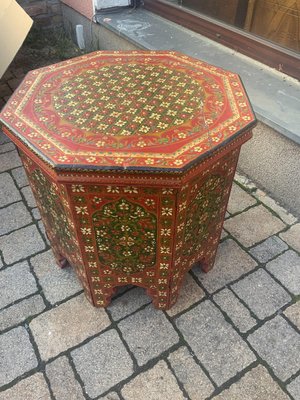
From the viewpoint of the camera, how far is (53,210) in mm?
1699

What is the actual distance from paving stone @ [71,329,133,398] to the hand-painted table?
22cm

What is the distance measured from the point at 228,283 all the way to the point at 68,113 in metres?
1.32

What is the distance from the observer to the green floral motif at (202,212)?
60.1 inches

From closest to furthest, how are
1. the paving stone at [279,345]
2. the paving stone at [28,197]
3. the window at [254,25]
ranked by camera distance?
1. the paving stone at [279,345]
2. the paving stone at [28,197]
3. the window at [254,25]

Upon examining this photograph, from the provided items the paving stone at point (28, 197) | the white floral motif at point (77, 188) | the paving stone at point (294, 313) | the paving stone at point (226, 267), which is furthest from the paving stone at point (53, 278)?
the paving stone at point (294, 313)

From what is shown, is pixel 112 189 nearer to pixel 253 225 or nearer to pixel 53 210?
pixel 53 210

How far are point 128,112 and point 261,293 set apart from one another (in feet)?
4.24

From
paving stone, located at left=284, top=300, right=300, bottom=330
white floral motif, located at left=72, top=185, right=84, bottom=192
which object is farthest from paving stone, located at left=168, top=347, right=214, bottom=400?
white floral motif, located at left=72, top=185, right=84, bottom=192

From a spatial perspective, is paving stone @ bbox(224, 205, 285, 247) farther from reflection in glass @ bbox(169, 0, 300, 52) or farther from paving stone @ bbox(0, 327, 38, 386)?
paving stone @ bbox(0, 327, 38, 386)

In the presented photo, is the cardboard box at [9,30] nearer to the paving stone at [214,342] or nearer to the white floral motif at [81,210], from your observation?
the white floral motif at [81,210]

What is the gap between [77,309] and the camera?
198cm

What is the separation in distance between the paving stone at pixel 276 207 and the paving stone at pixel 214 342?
91cm

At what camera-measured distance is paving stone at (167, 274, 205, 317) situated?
1.98 meters

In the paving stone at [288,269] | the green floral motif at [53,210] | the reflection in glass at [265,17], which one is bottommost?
the paving stone at [288,269]
